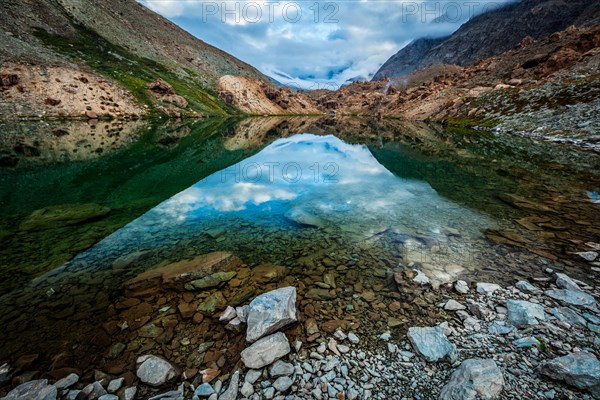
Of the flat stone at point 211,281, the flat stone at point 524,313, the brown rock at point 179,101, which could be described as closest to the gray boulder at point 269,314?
the flat stone at point 211,281

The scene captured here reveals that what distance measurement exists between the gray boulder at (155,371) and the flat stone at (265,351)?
1407 millimetres

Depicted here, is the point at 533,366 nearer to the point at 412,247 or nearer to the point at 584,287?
the point at 584,287

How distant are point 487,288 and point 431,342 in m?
3.06

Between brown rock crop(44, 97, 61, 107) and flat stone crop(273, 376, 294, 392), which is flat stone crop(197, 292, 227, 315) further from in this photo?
brown rock crop(44, 97, 61, 107)

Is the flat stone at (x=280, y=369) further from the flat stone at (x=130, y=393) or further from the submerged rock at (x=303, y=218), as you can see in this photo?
the submerged rock at (x=303, y=218)

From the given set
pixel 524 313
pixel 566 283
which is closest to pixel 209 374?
pixel 524 313

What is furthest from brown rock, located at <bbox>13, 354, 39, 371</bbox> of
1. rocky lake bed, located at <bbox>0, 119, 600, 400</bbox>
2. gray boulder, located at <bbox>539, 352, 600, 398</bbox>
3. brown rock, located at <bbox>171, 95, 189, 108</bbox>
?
brown rock, located at <bbox>171, 95, 189, 108</bbox>

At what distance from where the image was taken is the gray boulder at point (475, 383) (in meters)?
4.10

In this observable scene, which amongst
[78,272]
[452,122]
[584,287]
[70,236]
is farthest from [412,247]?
[452,122]

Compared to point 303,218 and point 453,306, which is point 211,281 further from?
point 453,306

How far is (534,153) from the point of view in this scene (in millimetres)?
31594

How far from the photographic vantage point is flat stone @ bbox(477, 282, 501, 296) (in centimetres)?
712

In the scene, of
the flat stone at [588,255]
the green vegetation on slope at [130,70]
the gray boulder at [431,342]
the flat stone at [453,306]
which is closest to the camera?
the gray boulder at [431,342]

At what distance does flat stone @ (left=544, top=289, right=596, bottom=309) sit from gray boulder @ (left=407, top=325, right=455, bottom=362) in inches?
133
